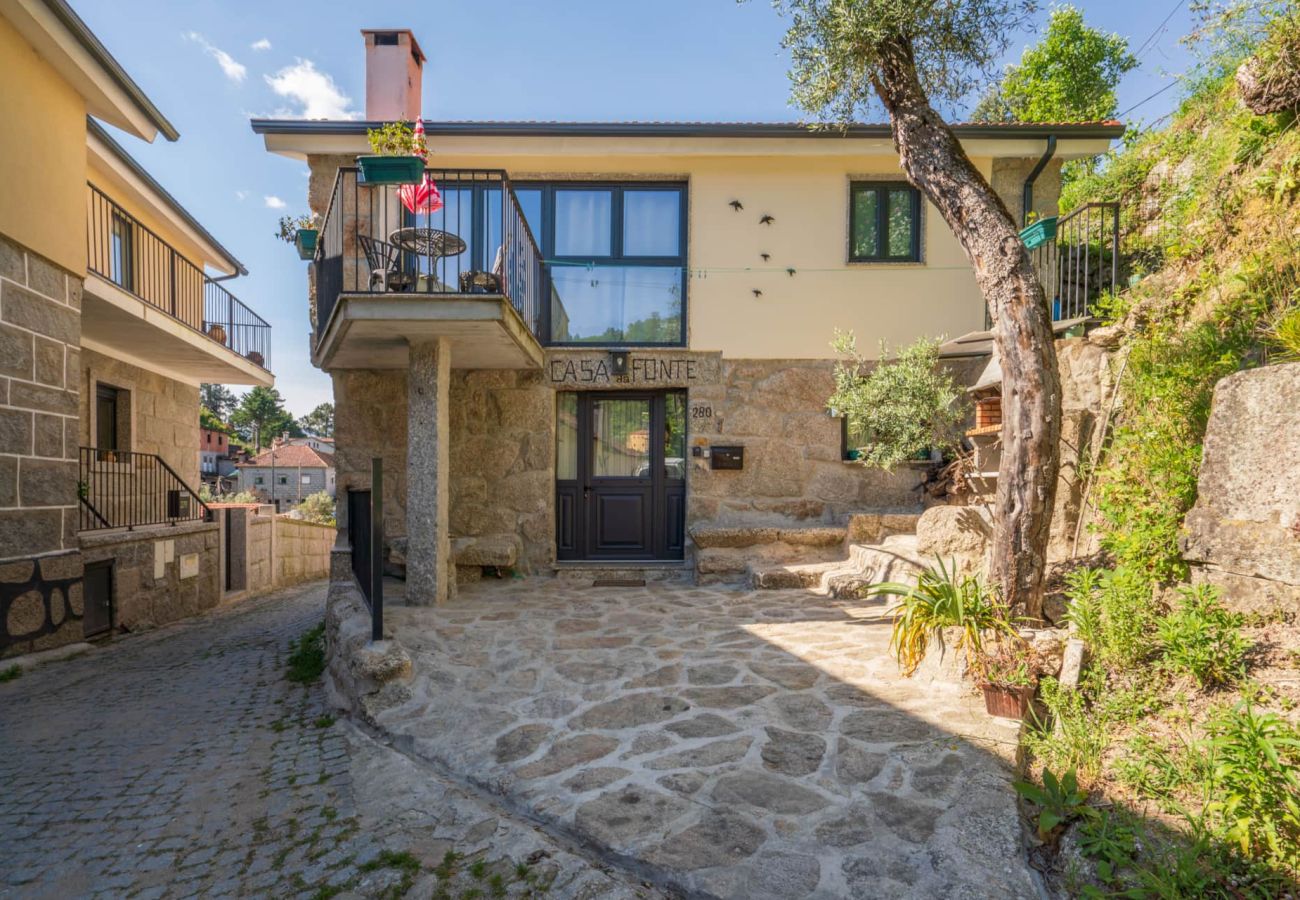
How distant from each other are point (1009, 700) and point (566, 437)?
5.66 meters

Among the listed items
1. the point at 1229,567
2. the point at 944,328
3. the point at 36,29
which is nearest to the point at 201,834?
the point at 1229,567

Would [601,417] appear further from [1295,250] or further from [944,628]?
[1295,250]

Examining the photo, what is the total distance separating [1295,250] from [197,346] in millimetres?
13301

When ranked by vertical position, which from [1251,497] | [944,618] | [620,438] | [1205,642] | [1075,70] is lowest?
[944,618]

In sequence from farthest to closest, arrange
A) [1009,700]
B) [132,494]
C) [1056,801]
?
[132,494] → [1009,700] → [1056,801]

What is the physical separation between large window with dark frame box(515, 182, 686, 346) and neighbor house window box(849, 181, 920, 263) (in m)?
2.21

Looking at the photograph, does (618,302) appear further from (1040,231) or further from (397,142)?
(1040,231)

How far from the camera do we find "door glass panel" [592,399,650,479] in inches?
307

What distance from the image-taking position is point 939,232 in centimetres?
762

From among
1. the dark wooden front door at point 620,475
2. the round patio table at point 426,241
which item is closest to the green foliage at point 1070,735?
the dark wooden front door at point 620,475

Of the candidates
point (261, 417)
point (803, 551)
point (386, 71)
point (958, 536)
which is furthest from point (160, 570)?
point (261, 417)

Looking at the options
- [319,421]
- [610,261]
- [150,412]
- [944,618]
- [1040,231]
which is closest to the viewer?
[944,618]

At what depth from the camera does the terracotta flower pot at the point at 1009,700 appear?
3143 millimetres

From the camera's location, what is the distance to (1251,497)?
3.15m
